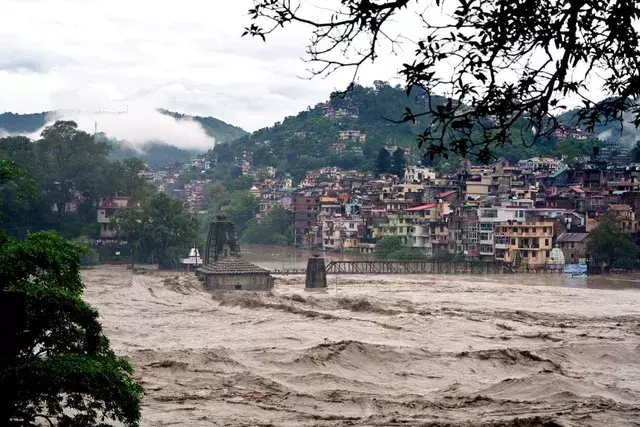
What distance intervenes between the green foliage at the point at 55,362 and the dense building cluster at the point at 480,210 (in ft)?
189

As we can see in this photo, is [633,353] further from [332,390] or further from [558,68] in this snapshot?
[558,68]

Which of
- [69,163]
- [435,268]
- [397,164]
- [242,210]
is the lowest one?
[435,268]

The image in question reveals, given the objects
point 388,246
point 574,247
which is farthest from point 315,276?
point 388,246

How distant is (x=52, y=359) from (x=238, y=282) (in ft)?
123

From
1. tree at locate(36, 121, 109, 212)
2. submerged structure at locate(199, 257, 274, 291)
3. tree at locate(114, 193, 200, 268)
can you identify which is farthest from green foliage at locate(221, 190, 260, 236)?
submerged structure at locate(199, 257, 274, 291)

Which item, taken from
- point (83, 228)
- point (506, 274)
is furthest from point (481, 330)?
point (83, 228)

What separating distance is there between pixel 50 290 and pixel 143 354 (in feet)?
40.7

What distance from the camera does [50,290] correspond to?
527 inches

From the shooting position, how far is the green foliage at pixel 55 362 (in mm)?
12617

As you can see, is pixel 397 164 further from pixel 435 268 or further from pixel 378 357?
pixel 378 357

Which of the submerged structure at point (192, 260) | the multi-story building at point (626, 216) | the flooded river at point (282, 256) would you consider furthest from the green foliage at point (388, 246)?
the submerged structure at point (192, 260)

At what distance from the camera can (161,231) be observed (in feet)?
218

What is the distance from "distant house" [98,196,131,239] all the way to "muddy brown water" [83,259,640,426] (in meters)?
28.6

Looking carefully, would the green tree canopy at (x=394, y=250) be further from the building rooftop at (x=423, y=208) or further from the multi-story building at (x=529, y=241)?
the multi-story building at (x=529, y=241)
